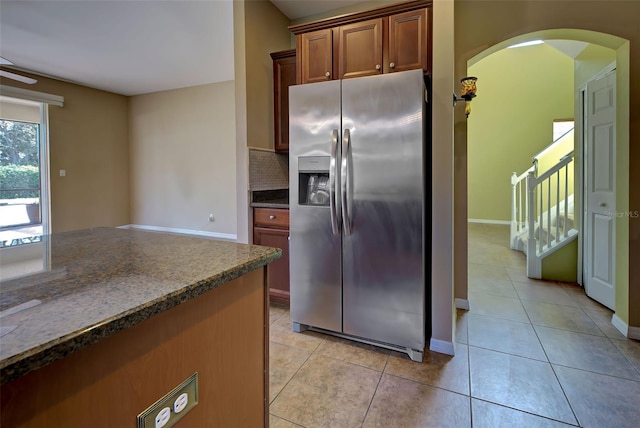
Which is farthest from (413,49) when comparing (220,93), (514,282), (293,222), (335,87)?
(220,93)

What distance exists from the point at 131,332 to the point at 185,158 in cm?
600

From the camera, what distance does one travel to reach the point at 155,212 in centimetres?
644

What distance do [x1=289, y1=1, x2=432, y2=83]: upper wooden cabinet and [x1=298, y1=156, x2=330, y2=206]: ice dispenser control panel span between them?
78 cm

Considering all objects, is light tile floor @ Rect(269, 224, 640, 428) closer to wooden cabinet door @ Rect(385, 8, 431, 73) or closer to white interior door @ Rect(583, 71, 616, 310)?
white interior door @ Rect(583, 71, 616, 310)

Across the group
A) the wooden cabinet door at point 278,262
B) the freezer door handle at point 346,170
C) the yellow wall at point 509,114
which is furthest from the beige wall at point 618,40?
the yellow wall at point 509,114

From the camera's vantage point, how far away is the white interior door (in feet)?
8.65

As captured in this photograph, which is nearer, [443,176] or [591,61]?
[443,176]

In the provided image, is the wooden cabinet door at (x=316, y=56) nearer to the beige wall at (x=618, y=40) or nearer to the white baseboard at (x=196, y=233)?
the beige wall at (x=618, y=40)

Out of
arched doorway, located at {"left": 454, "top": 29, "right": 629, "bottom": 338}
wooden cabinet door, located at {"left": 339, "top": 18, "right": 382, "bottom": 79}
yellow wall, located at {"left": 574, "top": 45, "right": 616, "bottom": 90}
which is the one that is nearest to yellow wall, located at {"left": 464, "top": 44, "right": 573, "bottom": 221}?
yellow wall, located at {"left": 574, "top": 45, "right": 616, "bottom": 90}

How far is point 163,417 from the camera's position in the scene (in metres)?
0.67

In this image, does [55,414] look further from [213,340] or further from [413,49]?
[413,49]

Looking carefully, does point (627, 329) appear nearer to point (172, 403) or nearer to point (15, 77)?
point (172, 403)

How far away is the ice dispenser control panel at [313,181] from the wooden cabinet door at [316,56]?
2.55ft

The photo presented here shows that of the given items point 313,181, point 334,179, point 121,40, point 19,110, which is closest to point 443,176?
point 334,179
